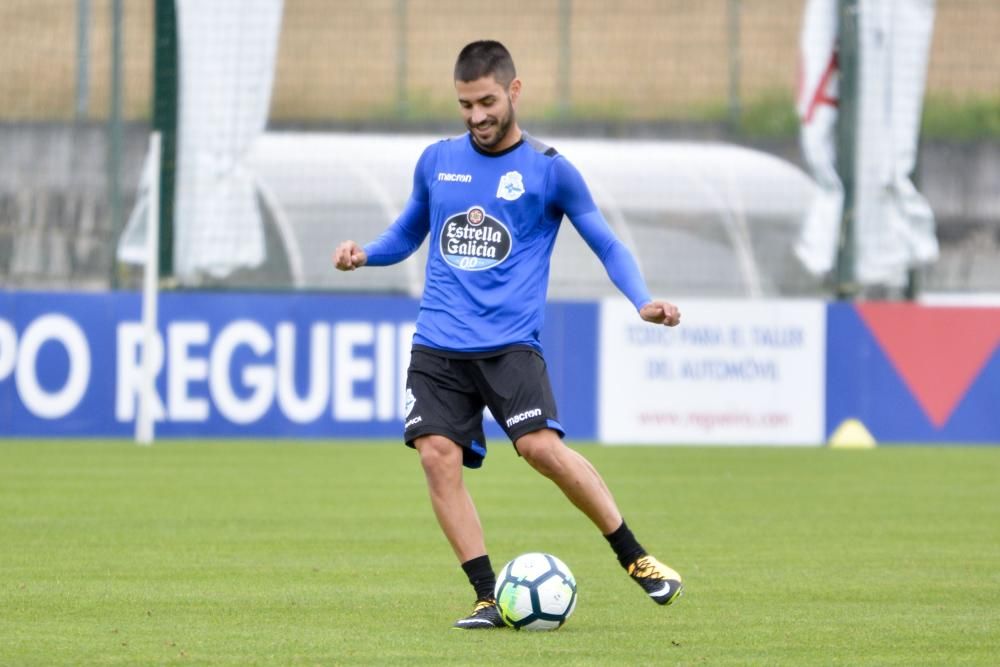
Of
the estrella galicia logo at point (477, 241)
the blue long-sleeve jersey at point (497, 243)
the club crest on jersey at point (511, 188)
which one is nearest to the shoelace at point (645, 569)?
the blue long-sleeve jersey at point (497, 243)

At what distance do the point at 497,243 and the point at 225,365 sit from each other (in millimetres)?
11405

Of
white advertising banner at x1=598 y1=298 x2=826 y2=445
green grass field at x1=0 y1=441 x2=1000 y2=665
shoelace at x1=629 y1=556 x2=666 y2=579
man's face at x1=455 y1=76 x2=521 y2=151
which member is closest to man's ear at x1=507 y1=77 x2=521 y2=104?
man's face at x1=455 y1=76 x2=521 y2=151

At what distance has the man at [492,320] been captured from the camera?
721 centimetres

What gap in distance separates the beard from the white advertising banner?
11.7 metres

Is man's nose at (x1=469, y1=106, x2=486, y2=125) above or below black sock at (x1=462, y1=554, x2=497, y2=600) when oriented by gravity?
above

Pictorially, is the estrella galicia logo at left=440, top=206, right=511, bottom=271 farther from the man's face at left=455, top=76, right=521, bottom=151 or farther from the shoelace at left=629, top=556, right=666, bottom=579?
the shoelace at left=629, top=556, right=666, bottom=579

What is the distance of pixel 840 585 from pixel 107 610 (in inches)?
124

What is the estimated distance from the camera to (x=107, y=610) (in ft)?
24.5

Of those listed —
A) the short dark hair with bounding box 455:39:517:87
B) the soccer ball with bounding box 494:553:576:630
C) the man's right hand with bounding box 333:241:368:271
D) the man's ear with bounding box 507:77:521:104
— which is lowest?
the soccer ball with bounding box 494:553:576:630

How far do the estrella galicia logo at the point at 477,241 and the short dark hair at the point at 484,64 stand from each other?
0.50 metres

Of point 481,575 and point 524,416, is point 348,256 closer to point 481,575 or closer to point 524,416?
point 524,416

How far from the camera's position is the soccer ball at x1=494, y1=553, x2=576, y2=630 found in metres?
7.07

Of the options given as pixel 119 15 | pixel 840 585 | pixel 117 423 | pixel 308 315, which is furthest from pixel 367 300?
pixel 840 585

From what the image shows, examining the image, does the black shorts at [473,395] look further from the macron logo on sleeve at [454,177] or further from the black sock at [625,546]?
the macron logo on sleeve at [454,177]
